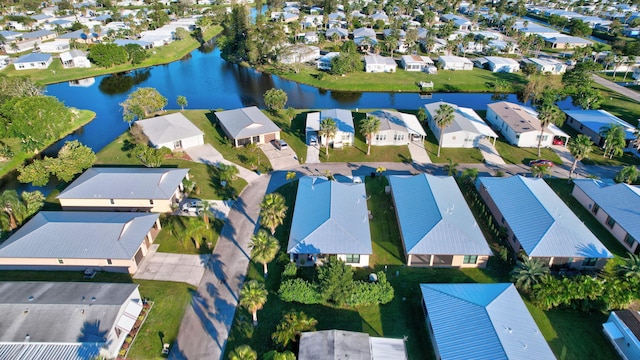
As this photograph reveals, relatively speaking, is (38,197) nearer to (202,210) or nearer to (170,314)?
(202,210)

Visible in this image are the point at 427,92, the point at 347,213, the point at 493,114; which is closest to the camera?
the point at 347,213

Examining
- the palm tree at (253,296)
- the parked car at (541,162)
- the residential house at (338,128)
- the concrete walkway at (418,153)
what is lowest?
the concrete walkway at (418,153)

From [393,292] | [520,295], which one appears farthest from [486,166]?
[393,292]

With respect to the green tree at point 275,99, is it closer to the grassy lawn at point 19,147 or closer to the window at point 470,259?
the grassy lawn at point 19,147

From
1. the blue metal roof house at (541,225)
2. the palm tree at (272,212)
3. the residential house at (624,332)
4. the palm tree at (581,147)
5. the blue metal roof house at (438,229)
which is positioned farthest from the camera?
the palm tree at (581,147)

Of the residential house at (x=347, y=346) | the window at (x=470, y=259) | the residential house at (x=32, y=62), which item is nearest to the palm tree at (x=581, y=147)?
the window at (x=470, y=259)

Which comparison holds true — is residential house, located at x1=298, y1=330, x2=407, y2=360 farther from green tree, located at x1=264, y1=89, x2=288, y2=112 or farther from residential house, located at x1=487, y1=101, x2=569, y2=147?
green tree, located at x1=264, y1=89, x2=288, y2=112

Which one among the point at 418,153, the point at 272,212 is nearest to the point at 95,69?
the point at 418,153
